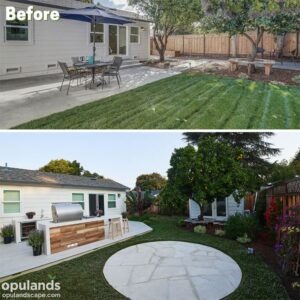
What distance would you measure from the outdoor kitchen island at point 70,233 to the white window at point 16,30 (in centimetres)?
642

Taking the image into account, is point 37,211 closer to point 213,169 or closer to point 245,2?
point 213,169

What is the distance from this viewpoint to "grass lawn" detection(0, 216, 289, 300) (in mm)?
4332

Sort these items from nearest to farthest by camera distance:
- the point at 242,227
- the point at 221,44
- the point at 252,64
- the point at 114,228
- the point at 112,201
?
1. the point at 242,227
2. the point at 114,228
3. the point at 252,64
4. the point at 112,201
5. the point at 221,44

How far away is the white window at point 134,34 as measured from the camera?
656 inches

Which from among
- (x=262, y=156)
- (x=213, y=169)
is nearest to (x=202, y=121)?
(x=213, y=169)

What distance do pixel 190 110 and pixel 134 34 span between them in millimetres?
11036

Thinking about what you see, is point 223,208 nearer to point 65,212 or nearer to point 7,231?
point 65,212

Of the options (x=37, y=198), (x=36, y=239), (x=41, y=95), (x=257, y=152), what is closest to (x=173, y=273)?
(x=36, y=239)

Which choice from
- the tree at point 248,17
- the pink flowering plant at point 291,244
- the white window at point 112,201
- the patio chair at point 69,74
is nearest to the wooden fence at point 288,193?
the pink flowering plant at point 291,244

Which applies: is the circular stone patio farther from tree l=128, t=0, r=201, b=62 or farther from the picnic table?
tree l=128, t=0, r=201, b=62

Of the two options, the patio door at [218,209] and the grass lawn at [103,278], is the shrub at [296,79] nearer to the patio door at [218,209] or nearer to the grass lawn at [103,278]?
the patio door at [218,209]

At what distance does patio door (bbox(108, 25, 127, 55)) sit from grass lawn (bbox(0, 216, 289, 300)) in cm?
1074

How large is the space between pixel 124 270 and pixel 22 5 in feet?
30.0

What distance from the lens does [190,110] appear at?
7.25m
